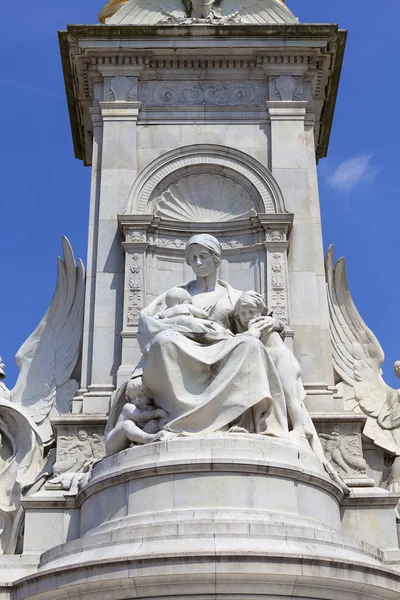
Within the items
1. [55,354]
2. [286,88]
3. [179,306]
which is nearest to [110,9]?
[286,88]

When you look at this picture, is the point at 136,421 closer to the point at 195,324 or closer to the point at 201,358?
the point at 201,358

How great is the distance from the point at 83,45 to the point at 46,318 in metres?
4.90

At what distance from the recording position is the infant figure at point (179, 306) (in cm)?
1434

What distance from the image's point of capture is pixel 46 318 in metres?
18.4

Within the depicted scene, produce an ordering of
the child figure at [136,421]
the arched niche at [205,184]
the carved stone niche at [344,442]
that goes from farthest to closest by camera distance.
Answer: the arched niche at [205,184] < the carved stone niche at [344,442] < the child figure at [136,421]

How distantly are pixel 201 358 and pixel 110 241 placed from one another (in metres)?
4.69

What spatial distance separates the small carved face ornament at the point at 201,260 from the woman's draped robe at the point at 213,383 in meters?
1.54

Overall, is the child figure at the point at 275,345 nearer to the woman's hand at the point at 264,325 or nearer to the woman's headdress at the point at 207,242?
the woman's hand at the point at 264,325

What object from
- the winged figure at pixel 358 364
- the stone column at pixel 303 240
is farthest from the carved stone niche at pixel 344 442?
the winged figure at pixel 358 364

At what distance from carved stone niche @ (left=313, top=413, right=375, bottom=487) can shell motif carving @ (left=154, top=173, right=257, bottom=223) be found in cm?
406

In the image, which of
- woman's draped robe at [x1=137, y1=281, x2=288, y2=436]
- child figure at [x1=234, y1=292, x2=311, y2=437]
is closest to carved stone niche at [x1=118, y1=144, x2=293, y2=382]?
child figure at [x1=234, y1=292, x2=311, y2=437]

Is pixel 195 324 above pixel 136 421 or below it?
above

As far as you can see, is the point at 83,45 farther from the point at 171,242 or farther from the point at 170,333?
the point at 170,333

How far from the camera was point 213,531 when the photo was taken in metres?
11.6
